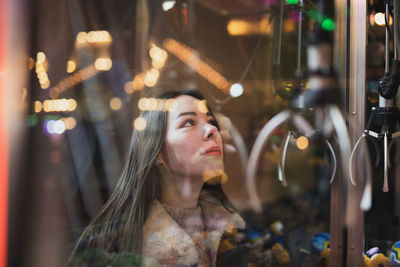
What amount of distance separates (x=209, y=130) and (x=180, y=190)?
23 cm

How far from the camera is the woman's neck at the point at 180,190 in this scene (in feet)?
4.92

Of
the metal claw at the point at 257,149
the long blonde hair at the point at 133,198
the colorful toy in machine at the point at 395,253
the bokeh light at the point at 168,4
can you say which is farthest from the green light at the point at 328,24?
the colorful toy in machine at the point at 395,253

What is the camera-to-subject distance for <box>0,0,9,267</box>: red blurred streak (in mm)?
1363

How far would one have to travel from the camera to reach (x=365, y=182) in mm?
1656

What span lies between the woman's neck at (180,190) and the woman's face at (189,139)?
0.8 inches

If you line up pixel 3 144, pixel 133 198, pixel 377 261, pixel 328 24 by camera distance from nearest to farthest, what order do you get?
pixel 3 144, pixel 133 198, pixel 377 261, pixel 328 24

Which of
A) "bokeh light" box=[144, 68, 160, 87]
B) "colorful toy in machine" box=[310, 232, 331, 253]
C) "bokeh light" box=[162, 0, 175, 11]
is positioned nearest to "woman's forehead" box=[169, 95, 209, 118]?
"bokeh light" box=[144, 68, 160, 87]

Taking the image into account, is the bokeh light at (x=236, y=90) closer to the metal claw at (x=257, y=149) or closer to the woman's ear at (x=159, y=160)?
the metal claw at (x=257, y=149)

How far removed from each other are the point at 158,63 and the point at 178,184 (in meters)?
0.43

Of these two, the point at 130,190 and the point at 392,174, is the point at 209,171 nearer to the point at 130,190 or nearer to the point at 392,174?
the point at 130,190

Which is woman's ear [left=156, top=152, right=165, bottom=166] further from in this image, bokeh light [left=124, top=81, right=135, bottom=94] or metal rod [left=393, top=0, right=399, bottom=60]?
metal rod [left=393, top=0, right=399, bottom=60]

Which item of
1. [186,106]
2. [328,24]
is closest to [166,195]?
[186,106]

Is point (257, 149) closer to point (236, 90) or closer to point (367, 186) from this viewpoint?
point (236, 90)

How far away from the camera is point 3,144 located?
1.37m
